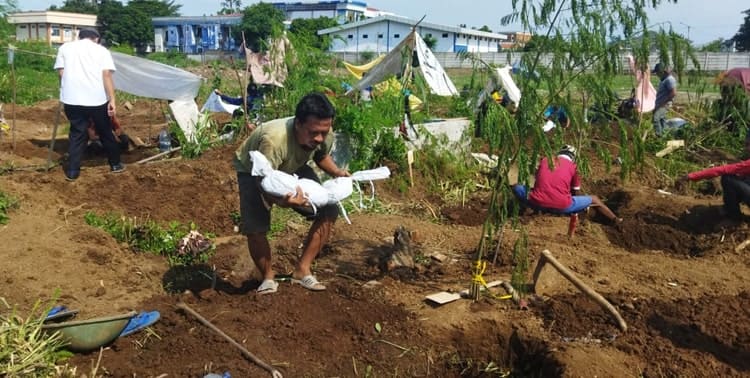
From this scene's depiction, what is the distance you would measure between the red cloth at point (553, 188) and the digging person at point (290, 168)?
2220 millimetres

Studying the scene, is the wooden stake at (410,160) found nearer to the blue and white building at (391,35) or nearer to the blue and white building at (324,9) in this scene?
the blue and white building at (391,35)

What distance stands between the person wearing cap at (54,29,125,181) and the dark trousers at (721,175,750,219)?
6.75 metres

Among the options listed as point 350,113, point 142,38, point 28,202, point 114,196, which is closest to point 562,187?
point 350,113

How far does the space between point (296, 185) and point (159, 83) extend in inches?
242

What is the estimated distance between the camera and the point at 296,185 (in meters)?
3.87

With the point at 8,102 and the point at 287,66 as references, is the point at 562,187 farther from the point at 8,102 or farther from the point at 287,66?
the point at 8,102

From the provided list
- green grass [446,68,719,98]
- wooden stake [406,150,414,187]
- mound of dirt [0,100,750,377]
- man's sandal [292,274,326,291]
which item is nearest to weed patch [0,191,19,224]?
mound of dirt [0,100,750,377]

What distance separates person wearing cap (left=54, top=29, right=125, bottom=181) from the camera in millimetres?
6824

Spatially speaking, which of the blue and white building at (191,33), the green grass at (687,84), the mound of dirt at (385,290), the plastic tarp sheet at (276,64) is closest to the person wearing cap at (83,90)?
the mound of dirt at (385,290)

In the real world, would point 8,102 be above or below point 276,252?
above

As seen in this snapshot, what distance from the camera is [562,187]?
5.73 m

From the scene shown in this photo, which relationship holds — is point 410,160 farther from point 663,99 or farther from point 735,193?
point 663,99

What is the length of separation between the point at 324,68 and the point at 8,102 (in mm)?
9763

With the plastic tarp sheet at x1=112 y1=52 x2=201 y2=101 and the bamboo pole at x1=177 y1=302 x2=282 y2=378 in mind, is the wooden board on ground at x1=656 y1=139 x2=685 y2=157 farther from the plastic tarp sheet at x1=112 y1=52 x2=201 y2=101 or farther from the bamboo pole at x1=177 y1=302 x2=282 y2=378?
the bamboo pole at x1=177 y1=302 x2=282 y2=378
